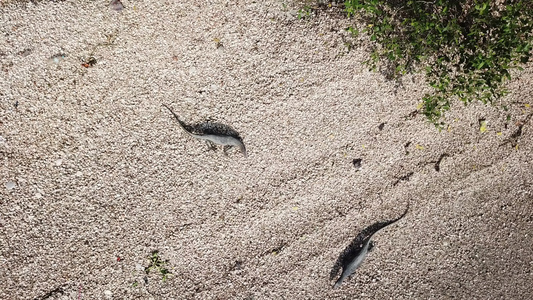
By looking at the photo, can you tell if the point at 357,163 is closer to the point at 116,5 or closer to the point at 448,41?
the point at 448,41

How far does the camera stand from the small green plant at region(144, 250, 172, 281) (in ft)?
11.5

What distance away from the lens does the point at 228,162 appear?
355 centimetres

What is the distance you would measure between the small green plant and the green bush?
267 centimetres

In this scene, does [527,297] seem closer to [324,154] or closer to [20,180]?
[324,154]

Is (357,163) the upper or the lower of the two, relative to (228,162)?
upper

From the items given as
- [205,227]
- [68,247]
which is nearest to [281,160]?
[205,227]

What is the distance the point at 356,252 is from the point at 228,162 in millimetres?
1533

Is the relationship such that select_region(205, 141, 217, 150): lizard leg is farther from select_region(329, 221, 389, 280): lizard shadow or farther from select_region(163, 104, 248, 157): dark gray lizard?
select_region(329, 221, 389, 280): lizard shadow


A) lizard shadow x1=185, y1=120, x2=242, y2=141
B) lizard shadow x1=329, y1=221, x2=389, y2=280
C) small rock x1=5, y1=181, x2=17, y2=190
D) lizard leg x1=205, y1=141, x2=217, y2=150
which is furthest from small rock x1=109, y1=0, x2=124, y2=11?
lizard shadow x1=329, y1=221, x2=389, y2=280

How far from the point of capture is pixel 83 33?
342 cm

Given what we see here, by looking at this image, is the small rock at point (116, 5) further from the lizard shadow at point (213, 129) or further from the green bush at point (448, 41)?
the green bush at point (448, 41)

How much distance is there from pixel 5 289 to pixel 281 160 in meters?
2.74

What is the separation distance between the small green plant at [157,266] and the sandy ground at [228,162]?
0.16 feet

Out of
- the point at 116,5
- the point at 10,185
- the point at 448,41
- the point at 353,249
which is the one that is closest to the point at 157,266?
the point at 10,185
